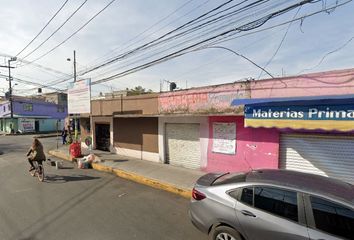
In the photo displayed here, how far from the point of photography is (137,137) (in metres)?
14.4

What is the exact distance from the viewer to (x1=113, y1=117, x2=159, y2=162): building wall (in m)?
13.5

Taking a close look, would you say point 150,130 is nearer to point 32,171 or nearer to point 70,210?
point 32,171

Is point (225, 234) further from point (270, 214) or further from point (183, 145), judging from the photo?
point (183, 145)

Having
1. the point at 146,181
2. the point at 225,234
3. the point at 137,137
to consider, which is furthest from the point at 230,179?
the point at 137,137

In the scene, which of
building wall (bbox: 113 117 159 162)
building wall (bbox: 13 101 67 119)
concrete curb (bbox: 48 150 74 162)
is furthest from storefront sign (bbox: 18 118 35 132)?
building wall (bbox: 113 117 159 162)

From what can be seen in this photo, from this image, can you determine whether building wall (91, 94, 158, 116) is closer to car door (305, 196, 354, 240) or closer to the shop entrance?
the shop entrance

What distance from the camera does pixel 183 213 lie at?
680cm

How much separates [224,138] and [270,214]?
21.1 ft

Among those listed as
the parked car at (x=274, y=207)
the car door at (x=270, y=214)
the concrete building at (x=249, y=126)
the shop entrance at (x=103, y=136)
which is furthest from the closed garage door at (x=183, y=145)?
the car door at (x=270, y=214)

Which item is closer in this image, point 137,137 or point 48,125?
point 137,137

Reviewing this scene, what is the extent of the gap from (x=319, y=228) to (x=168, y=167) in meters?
8.74

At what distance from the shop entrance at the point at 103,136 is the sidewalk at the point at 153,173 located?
9.01 feet

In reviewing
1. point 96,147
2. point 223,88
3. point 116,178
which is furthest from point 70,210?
point 96,147

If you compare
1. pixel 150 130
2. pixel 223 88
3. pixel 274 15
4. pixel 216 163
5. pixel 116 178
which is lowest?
pixel 116 178
